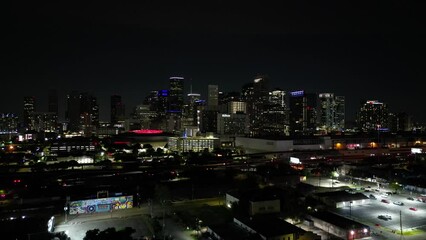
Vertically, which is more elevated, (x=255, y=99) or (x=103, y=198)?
(x=255, y=99)

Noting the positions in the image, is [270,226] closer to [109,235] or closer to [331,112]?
[109,235]

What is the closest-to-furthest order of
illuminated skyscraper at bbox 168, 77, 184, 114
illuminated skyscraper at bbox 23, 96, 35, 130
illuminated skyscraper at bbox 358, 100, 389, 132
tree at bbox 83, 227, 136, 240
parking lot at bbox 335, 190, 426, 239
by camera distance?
tree at bbox 83, 227, 136, 240 → parking lot at bbox 335, 190, 426, 239 → illuminated skyscraper at bbox 23, 96, 35, 130 → illuminated skyscraper at bbox 358, 100, 389, 132 → illuminated skyscraper at bbox 168, 77, 184, 114

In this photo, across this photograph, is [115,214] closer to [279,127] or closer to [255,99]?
[279,127]

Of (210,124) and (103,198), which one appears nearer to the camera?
(103,198)

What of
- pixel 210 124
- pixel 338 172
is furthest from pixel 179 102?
pixel 338 172

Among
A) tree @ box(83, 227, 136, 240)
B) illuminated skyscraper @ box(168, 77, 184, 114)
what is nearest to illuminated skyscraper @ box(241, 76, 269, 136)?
illuminated skyscraper @ box(168, 77, 184, 114)

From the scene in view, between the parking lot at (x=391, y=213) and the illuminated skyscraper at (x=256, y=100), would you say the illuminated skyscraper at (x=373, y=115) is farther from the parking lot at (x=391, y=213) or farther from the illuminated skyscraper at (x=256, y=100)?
the parking lot at (x=391, y=213)

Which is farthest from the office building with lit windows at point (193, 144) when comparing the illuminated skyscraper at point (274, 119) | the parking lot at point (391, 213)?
the illuminated skyscraper at point (274, 119)

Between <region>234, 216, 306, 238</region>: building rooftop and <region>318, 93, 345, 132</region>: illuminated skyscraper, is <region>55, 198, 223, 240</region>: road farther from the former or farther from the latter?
<region>318, 93, 345, 132</region>: illuminated skyscraper
